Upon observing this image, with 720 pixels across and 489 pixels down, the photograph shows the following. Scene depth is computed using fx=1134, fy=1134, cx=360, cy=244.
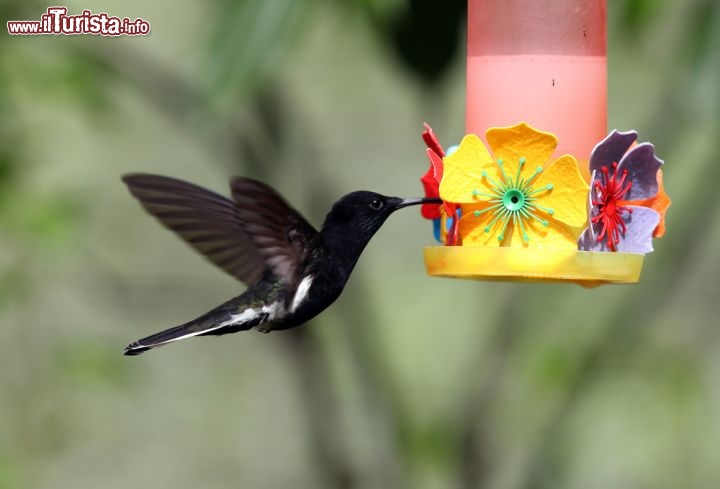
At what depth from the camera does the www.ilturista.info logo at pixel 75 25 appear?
4285 millimetres

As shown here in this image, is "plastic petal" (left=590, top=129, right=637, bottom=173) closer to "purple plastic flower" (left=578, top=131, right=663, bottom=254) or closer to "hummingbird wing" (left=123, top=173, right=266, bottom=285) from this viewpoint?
"purple plastic flower" (left=578, top=131, right=663, bottom=254)

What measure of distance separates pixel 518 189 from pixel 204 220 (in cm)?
67

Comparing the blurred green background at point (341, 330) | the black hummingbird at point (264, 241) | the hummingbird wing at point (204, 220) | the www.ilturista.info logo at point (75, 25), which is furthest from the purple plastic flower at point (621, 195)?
the www.ilturista.info logo at point (75, 25)

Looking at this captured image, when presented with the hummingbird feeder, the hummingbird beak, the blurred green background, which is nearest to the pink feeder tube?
the hummingbird feeder

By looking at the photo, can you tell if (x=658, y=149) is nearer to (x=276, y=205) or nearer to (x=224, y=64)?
(x=224, y=64)

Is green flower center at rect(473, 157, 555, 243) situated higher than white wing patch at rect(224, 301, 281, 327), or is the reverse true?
green flower center at rect(473, 157, 555, 243)

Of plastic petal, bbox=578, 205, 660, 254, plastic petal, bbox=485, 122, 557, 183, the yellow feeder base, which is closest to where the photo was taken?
the yellow feeder base

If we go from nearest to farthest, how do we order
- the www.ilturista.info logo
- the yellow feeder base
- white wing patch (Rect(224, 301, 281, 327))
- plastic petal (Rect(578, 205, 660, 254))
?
the yellow feeder base
plastic petal (Rect(578, 205, 660, 254))
white wing patch (Rect(224, 301, 281, 327))
the www.ilturista.info logo

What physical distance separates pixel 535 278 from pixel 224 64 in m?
1.07

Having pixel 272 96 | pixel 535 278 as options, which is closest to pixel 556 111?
pixel 535 278

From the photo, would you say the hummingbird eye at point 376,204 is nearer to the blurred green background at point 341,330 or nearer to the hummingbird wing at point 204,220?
the hummingbird wing at point 204,220

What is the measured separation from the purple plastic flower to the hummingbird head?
383mm

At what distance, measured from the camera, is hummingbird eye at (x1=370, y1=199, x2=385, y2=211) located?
2.19 metres

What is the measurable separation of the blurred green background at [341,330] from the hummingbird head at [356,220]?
250 centimetres
